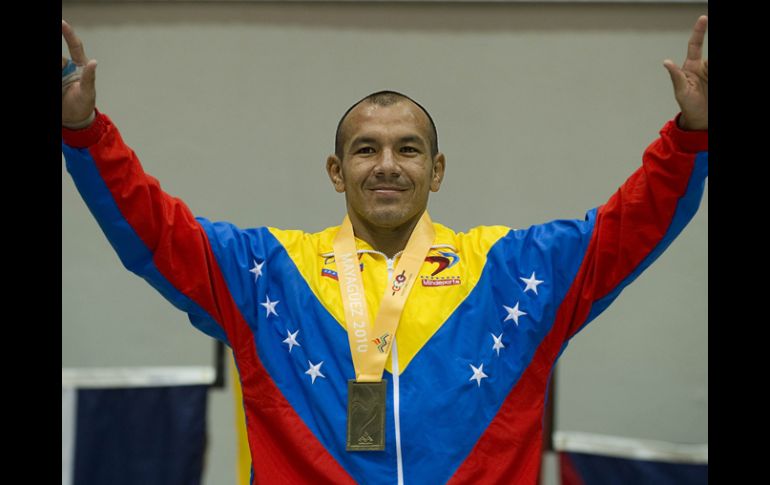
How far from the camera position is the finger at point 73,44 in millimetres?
1843

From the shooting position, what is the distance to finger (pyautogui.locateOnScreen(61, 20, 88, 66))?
72.6 inches

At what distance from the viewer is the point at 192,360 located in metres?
3.96

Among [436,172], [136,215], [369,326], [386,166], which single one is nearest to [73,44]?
[136,215]

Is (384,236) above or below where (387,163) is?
below

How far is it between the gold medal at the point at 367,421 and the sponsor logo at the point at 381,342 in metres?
0.09

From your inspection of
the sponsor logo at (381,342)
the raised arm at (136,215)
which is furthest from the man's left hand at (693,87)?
the raised arm at (136,215)

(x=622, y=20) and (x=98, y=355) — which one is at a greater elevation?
(x=622, y=20)

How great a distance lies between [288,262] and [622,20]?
247 centimetres

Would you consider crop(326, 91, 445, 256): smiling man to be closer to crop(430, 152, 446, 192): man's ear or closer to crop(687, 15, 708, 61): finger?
crop(430, 152, 446, 192): man's ear

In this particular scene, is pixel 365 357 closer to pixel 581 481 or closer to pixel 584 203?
pixel 581 481

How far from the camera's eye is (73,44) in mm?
1883

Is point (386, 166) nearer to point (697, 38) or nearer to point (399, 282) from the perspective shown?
point (399, 282)

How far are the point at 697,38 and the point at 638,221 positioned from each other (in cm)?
45

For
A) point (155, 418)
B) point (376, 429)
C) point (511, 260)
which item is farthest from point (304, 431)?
point (155, 418)
